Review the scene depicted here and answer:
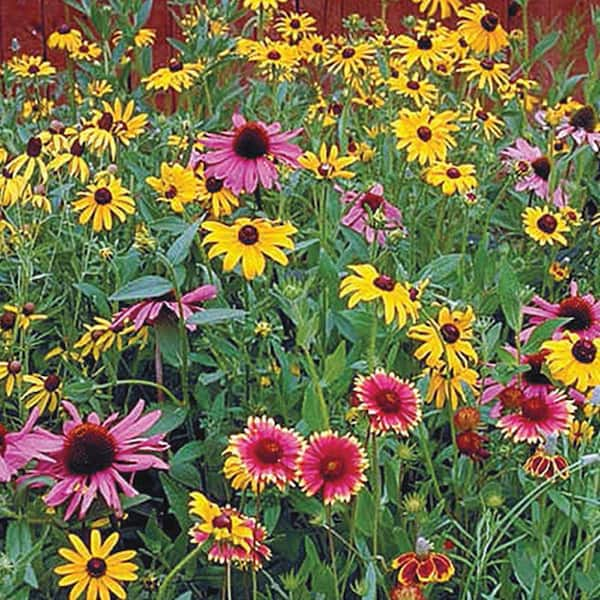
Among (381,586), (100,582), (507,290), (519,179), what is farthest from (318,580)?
(519,179)

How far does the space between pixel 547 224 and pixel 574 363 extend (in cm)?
63

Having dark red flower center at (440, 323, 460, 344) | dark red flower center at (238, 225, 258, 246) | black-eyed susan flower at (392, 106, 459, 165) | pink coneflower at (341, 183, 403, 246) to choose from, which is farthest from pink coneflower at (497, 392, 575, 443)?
black-eyed susan flower at (392, 106, 459, 165)

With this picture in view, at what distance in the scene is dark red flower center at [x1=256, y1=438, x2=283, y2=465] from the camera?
3.90ft

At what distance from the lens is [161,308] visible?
1.53m

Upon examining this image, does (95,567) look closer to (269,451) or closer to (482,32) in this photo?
(269,451)

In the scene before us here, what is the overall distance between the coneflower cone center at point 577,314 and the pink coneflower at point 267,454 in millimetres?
511

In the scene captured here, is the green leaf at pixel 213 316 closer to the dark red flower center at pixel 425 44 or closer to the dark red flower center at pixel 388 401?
the dark red flower center at pixel 388 401

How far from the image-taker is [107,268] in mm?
1730

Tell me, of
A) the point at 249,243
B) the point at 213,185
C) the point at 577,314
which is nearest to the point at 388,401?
the point at 249,243

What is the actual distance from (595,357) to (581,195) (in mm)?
1009

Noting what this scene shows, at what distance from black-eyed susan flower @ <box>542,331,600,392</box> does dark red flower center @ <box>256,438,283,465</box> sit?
350 millimetres

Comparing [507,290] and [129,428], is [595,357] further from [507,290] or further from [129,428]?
[129,428]

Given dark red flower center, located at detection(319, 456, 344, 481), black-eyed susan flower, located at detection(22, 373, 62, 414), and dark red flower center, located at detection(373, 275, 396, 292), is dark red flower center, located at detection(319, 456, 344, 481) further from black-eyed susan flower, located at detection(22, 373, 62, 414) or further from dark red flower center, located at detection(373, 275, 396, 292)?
black-eyed susan flower, located at detection(22, 373, 62, 414)

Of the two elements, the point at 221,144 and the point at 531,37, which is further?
the point at 531,37
